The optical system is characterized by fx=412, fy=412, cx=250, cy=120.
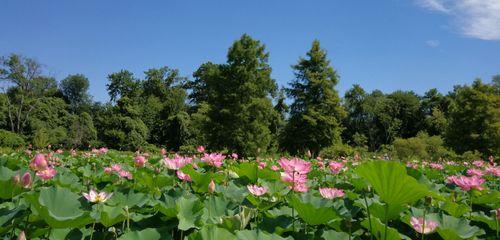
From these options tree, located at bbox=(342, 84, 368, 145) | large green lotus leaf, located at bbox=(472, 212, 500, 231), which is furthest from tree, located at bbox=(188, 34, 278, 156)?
tree, located at bbox=(342, 84, 368, 145)

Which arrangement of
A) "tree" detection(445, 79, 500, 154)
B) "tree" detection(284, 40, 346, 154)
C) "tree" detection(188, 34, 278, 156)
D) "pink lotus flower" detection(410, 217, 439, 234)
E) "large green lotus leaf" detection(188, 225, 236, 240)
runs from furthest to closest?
"tree" detection(284, 40, 346, 154) < "tree" detection(188, 34, 278, 156) < "tree" detection(445, 79, 500, 154) < "pink lotus flower" detection(410, 217, 439, 234) < "large green lotus leaf" detection(188, 225, 236, 240)

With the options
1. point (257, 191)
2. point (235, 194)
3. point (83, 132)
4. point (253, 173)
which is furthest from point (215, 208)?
point (83, 132)

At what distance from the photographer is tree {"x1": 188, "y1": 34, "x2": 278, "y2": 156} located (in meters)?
26.3

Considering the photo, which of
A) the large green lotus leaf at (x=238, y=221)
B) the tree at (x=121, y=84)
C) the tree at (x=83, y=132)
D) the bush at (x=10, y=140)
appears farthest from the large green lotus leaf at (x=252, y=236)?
the tree at (x=121, y=84)

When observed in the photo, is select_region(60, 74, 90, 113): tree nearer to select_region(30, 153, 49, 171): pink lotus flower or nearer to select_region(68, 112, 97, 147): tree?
select_region(68, 112, 97, 147): tree

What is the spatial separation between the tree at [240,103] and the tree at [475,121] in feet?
38.0

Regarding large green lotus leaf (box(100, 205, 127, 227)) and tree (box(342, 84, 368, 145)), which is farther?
tree (box(342, 84, 368, 145))

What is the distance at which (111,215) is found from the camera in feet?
5.05

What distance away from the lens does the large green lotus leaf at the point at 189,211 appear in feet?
5.12

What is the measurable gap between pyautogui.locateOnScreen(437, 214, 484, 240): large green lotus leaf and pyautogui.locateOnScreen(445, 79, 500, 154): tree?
23.9 m

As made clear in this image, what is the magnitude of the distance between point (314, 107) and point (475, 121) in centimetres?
1009

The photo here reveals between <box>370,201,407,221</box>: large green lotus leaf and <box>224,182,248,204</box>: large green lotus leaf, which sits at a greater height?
<box>370,201,407,221</box>: large green lotus leaf

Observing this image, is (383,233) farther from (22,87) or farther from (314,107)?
(22,87)

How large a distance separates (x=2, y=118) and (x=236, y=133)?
25.2m
